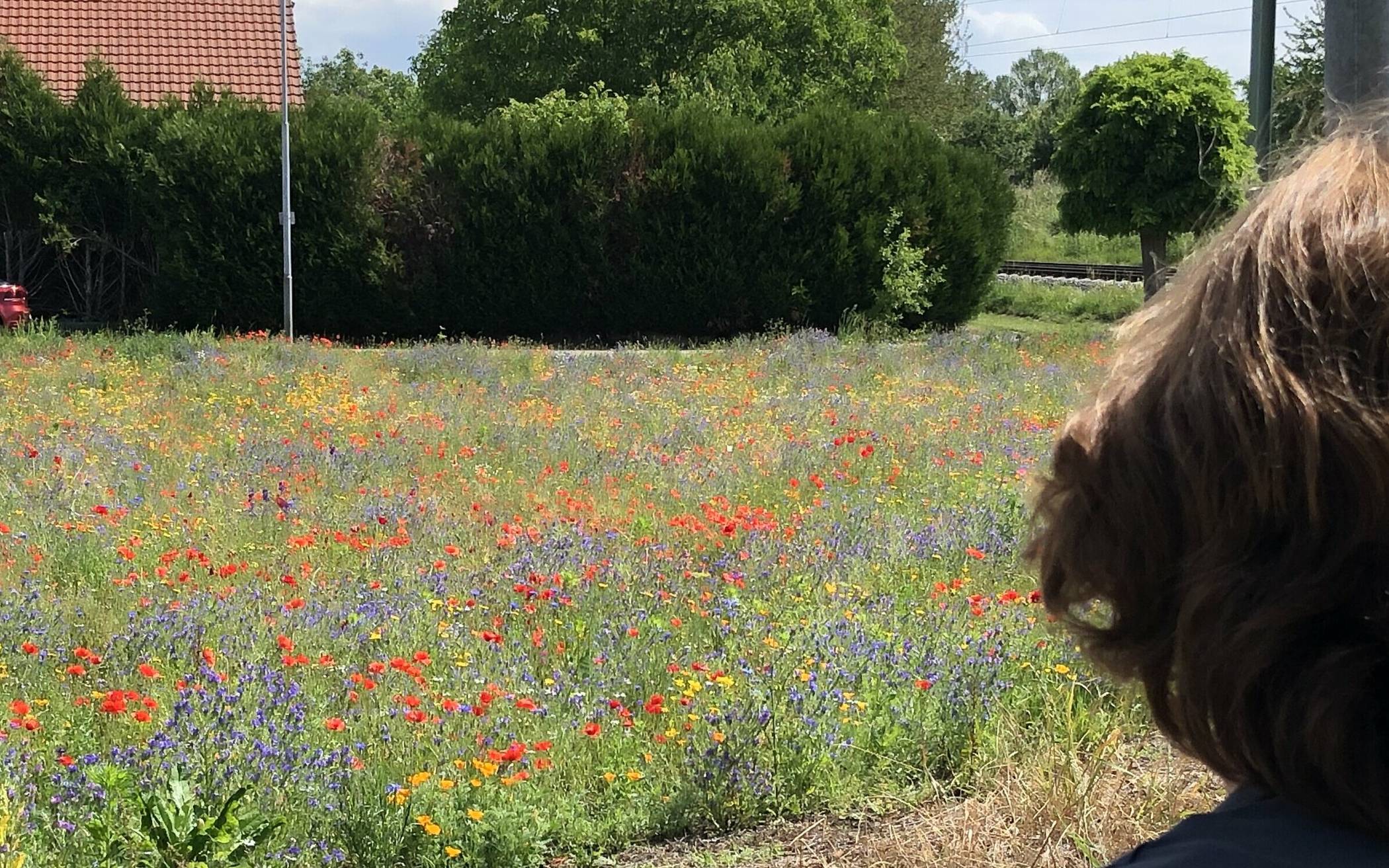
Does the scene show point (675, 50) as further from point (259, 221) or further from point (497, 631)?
point (497, 631)

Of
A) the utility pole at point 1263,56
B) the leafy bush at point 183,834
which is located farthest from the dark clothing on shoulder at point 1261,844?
the utility pole at point 1263,56

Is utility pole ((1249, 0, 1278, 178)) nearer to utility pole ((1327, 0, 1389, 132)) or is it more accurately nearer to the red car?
utility pole ((1327, 0, 1389, 132))

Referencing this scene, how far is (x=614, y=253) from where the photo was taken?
2023 cm

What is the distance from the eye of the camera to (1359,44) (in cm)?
314

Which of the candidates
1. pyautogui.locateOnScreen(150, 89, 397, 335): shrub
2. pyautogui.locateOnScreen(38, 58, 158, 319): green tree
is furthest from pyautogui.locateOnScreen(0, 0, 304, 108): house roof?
pyautogui.locateOnScreen(150, 89, 397, 335): shrub

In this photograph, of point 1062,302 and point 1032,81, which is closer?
point 1062,302

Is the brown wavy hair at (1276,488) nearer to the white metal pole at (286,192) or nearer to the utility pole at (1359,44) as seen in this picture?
the utility pole at (1359,44)

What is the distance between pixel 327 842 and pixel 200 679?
1.12 meters

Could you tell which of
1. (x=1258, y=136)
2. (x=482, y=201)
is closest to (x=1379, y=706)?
(x=1258, y=136)

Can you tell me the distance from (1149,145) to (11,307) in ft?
61.0

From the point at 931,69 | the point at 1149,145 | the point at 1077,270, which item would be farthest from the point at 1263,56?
the point at 931,69

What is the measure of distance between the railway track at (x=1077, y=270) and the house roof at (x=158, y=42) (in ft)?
61.8

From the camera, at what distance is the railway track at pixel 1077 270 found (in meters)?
33.4

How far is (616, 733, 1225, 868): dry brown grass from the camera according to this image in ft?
10.4
